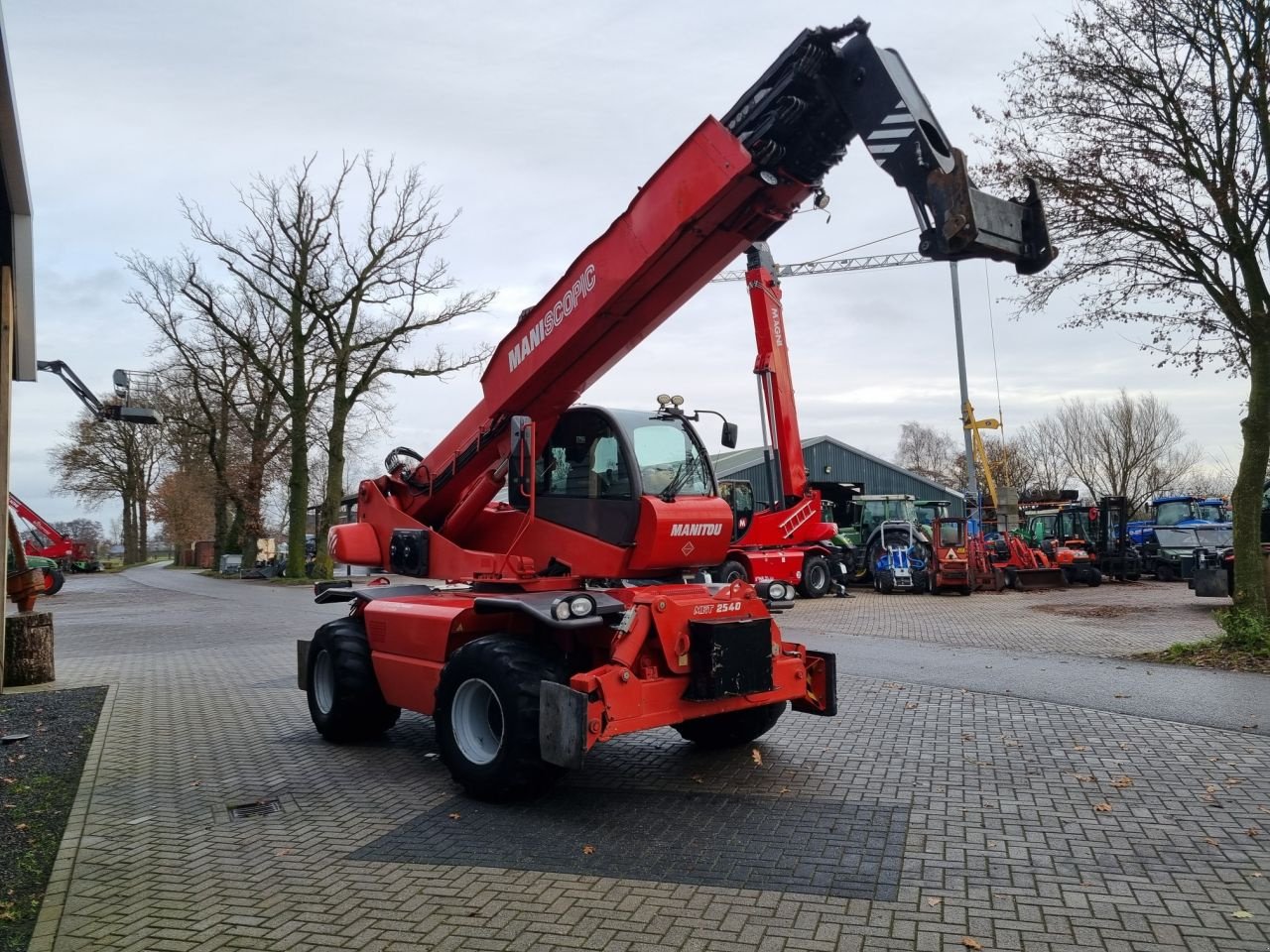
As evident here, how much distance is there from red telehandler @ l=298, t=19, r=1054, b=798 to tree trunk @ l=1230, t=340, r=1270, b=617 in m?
7.79

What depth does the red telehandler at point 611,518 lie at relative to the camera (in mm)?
5484

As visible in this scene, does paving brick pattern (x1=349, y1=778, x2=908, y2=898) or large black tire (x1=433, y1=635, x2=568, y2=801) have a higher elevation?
large black tire (x1=433, y1=635, x2=568, y2=801)

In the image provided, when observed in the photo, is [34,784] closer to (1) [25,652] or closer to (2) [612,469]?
(2) [612,469]

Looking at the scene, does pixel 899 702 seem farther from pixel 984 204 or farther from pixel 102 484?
pixel 102 484

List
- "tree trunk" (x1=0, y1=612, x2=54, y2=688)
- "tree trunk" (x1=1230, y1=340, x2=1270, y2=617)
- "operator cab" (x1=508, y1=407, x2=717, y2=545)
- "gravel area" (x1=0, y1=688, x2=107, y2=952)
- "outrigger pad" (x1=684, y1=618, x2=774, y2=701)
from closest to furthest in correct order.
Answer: "gravel area" (x1=0, y1=688, x2=107, y2=952) < "outrigger pad" (x1=684, y1=618, x2=774, y2=701) < "operator cab" (x1=508, y1=407, x2=717, y2=545) < "tree trunk" (x1=0, y1=612, x2=54, y2=688) < "tree trunk" (x1=1230, y1=340, x2=1270, y2=617)

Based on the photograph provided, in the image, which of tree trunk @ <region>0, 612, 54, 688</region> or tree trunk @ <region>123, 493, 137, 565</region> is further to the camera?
tree trunk @ <region>123, 493, 137, 565</region>

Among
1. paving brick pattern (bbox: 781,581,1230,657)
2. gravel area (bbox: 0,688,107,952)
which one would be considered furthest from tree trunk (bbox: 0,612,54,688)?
paving brick pattern (bbox: 781,581,1230,657)

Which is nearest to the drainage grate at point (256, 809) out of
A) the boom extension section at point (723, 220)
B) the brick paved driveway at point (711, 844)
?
the brick paved driveway at point (711, 844)

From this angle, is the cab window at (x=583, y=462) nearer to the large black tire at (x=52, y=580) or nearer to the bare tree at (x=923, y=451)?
the large black tire at (x=52, y=580)

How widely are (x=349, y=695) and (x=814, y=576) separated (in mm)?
16562

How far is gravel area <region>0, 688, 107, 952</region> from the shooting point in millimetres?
4703

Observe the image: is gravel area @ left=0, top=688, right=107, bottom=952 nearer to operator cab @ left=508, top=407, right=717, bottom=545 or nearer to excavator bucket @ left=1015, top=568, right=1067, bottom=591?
operator cab @ left=508, top=407, right=717, bottom=545

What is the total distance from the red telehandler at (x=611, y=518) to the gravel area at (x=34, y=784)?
1951 mm

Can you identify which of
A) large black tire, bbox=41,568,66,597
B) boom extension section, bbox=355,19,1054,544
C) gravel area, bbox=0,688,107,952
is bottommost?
gravel area, bbox=0,688,107,952
